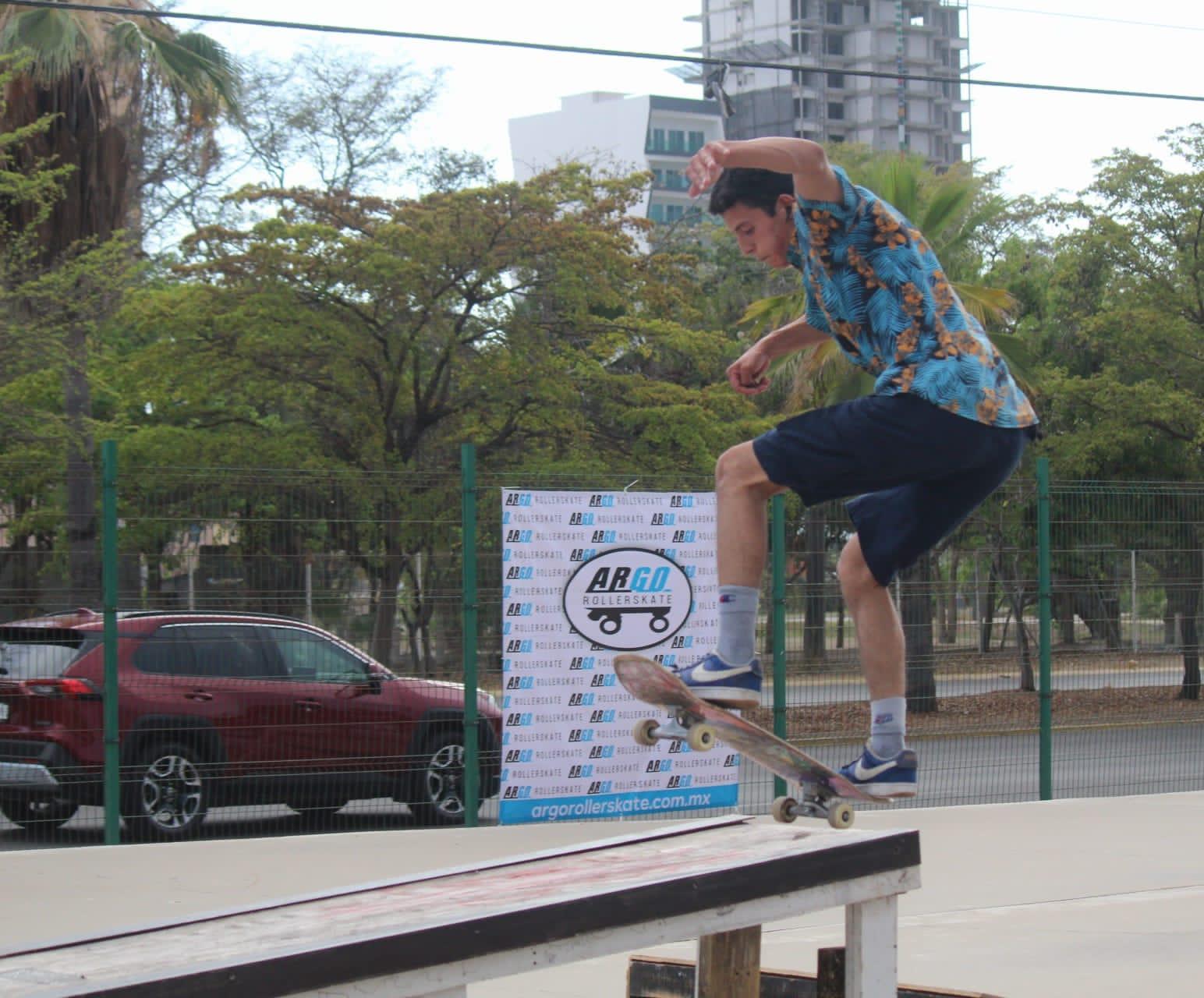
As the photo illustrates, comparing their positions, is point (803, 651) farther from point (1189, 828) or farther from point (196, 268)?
point (196, 268)

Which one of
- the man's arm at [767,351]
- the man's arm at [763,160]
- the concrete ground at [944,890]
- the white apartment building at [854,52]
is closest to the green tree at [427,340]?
the concrete ground at [944,890]

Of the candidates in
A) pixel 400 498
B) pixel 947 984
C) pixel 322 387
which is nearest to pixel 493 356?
pixel 322 387

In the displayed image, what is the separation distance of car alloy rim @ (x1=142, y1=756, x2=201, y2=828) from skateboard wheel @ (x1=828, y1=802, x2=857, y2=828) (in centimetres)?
585

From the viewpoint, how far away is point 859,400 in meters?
3.95

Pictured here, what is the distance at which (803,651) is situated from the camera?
1058cm

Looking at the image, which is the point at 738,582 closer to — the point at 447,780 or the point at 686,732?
the point at 686,732

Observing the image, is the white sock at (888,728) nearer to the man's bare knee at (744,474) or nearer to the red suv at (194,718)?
the man's bare knee at (744,474)

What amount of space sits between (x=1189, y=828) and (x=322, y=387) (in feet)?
41.8

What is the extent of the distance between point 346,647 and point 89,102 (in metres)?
11.1

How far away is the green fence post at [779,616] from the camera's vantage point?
10.5 meters

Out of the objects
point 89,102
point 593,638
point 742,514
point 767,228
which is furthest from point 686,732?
point 89,102

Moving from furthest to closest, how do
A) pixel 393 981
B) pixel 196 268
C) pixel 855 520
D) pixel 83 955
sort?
pixel 196 268 → pixel 855 520 → pixel 83 955 → pixel 393 981

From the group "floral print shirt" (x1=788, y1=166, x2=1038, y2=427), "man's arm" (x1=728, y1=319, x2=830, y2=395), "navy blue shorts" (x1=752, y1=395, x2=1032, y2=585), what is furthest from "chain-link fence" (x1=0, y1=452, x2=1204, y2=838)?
"floral print shirt" (x1=788, y1=166, x2=1038, y2=427)

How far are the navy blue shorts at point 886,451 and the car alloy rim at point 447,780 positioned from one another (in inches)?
250
